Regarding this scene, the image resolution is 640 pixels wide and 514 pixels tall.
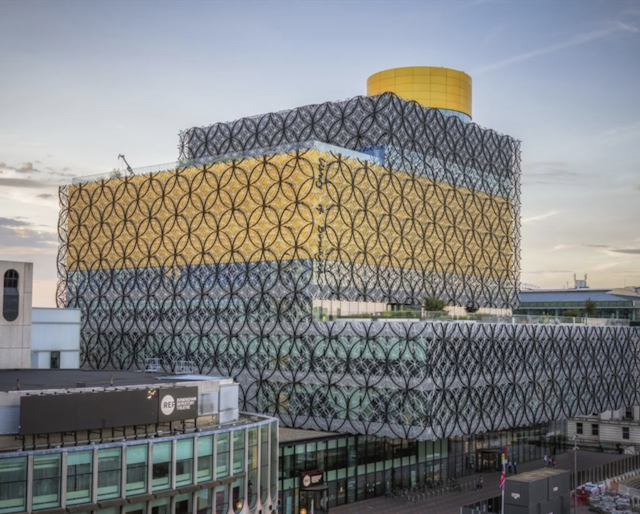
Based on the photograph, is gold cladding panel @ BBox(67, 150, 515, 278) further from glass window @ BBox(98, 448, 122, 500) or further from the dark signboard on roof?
glass window @ BBox(98, 448, 122, 500)

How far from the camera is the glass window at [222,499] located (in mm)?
59947

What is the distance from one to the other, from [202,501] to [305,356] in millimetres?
36586

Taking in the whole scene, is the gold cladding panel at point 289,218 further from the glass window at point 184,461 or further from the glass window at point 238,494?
the glass window at point 184,461

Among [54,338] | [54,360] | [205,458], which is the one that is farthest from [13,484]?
[54,338]

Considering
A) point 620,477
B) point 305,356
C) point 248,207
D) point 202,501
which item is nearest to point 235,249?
point 248,207

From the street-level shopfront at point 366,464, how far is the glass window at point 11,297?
1100 inches

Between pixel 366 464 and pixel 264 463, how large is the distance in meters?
28.2

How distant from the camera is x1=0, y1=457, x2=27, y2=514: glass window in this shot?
1967 inches

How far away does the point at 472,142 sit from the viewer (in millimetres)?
118250

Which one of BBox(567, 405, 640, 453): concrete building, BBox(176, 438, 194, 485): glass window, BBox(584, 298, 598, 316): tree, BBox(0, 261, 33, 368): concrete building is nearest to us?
BBox(176, 438, 194, 485): glass window

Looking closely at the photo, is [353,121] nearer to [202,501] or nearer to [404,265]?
[404,265]

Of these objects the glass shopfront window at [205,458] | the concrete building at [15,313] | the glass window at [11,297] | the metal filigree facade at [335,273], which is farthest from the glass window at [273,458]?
the glass window at [11,297]

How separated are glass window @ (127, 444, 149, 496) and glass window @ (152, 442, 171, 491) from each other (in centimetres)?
72

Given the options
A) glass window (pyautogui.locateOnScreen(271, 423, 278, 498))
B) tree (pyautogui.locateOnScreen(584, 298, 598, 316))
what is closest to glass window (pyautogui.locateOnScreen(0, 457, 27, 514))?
glass window (pyautogui.locateOnScreen(271, 423, 278, 498))
